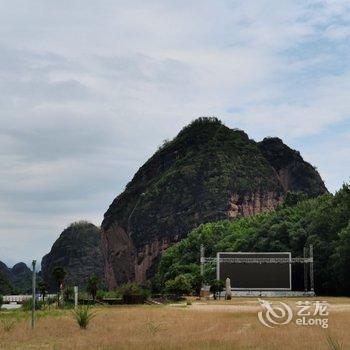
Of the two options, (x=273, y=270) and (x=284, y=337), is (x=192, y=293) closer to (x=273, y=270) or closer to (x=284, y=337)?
(x=273, y=270)

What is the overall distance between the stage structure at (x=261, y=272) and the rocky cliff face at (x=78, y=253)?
319 feet

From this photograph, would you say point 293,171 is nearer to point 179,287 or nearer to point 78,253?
point 78,253

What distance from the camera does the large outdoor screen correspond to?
66.2m

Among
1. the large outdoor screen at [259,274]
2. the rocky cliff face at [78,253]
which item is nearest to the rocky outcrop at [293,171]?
the rocky cliff face at [78,253]

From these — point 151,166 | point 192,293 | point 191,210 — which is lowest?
point 192,293

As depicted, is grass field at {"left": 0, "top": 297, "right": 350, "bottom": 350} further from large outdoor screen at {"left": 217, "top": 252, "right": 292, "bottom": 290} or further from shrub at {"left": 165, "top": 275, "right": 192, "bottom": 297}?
large outdoor screen at {"left": 217, "top": 252, "right": 292, "bottom": 290}

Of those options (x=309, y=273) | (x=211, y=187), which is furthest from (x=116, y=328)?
(x=211, y=187)

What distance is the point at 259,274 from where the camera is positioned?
66625 millimetres

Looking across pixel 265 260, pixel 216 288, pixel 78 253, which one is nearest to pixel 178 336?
pixel 216 288

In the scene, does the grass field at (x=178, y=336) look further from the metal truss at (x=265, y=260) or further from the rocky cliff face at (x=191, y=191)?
the rocky cliff face at (x=191, y=191)

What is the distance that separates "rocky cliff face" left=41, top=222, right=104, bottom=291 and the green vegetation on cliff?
239ft

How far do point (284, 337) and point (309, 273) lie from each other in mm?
55023

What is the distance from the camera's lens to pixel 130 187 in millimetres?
151750

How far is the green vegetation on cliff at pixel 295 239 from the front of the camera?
64.2m
